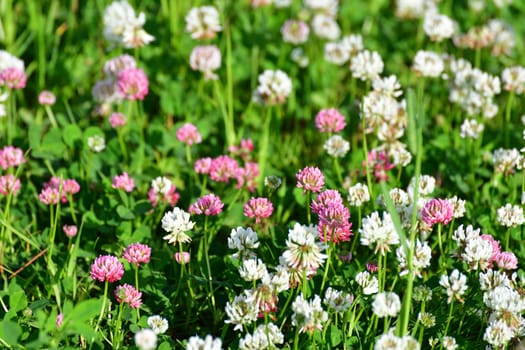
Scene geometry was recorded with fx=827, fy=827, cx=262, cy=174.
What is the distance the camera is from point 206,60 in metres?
3.27

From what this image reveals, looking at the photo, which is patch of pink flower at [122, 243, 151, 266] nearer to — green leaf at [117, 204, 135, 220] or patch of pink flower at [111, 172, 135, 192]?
green leaf at [117, 204, 135, 220]

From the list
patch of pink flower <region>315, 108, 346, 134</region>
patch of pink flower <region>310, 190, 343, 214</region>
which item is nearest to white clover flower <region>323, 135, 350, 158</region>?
patch of pink flower <region>315, 108, 346, 134</region>

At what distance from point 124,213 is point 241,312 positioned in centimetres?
72

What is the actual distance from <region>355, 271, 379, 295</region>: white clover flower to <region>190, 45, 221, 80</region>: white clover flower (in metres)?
1.36

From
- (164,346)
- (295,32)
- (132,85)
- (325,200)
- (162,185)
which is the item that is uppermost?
(295,32)

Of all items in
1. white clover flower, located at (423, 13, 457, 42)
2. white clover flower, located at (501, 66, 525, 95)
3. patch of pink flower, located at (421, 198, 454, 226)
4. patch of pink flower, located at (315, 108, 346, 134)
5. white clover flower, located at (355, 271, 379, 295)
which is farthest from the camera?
white clover flower, located at (423, 13, 457, 42)

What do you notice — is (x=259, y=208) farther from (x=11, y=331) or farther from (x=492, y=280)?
(x=11, y=331)

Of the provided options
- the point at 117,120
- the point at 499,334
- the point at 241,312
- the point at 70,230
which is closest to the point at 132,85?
the point at 117,120

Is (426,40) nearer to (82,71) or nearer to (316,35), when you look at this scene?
(316,35)

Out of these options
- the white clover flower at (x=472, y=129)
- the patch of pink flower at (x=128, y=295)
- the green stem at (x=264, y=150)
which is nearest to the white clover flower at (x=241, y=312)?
the patch of pink flower at (x=128, y=295)

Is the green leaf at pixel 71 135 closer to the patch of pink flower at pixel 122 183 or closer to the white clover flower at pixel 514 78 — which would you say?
the patch of pink flower at pixel 122 183

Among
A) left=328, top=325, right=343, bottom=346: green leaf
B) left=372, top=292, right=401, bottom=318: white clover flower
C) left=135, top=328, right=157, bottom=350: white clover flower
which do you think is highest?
left=372, top=292, right=401, bottom=318: white clover flower

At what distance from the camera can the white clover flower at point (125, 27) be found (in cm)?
315

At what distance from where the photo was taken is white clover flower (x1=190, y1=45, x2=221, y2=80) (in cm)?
327
